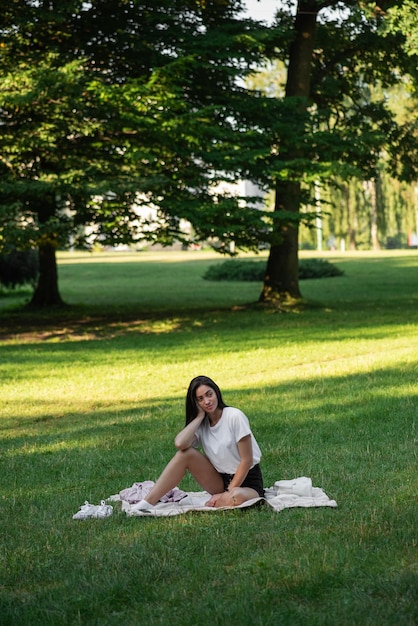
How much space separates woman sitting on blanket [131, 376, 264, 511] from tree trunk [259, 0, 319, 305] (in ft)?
53.3

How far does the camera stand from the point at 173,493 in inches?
294

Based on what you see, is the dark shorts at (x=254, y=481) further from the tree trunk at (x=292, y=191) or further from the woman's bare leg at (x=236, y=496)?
the tree trunk at (x=292, y=191)

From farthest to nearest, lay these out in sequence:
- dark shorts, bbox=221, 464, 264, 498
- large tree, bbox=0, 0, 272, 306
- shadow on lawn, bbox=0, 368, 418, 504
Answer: large tree, bbox=0, 0, 272, 306, shadow on lawn, bbox=0, 368, 418, 504, dark shorts, bbox=221, 464, 264, 498

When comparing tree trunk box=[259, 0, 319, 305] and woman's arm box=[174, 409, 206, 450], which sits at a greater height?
tree trunk box=[259, 0, 319, 305]

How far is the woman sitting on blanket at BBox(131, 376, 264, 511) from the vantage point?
7129mm

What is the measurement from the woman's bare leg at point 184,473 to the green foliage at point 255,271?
35.4 metres

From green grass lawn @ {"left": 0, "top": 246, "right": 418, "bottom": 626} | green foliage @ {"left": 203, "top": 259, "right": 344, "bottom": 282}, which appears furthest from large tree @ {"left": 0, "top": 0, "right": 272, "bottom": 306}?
green foliage @ {"left": 203, "top": 259, "right": 344, "bottom": 282}

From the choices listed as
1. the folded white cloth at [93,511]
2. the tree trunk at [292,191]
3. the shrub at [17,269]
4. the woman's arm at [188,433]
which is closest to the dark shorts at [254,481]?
the woman's arm at [188,433]

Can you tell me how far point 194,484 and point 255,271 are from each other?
3592 centimetres

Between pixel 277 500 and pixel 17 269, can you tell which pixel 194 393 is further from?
pixel 17 269

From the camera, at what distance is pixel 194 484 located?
8164 millimetres

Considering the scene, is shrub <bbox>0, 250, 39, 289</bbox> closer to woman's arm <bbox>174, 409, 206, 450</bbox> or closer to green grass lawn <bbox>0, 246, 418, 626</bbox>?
green grass lawn <bbox>0, 246, 418, 626</bbox>

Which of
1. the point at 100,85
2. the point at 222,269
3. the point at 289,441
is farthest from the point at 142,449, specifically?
the point at 222,269

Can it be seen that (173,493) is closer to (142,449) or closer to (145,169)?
(142,449)
